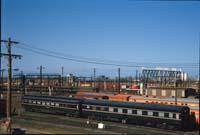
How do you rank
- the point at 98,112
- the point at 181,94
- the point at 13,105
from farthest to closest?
the point at 13,105, the point at 181,94, the point at 98,112

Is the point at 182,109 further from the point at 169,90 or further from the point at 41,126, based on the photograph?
the point at 169,90

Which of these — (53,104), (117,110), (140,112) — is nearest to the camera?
(140,112)

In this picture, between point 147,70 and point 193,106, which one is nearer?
point 193,106

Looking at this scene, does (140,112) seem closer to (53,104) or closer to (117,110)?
(117,110)

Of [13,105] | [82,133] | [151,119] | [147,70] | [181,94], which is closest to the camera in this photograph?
[82,133]

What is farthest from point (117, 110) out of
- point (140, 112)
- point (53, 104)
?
point (53, 104)

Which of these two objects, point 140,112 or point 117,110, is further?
point 117,110

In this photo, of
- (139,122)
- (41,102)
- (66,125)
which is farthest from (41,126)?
(41,102)

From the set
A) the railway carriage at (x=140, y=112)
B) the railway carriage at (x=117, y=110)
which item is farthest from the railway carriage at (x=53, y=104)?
the railway carriage at (x=140, y=112)

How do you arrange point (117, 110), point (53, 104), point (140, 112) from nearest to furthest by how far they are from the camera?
point (140, 112) → point (117, 110) → point (53, 104)

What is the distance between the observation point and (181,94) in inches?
2773

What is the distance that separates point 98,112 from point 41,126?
34.4 ft

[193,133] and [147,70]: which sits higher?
[147,70]

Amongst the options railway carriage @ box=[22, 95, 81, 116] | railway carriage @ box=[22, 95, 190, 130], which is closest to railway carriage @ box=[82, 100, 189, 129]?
railway carriage @ box=[22, 95, 190, 130]
